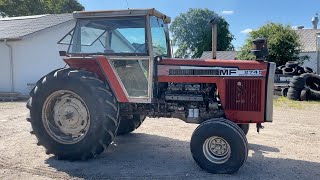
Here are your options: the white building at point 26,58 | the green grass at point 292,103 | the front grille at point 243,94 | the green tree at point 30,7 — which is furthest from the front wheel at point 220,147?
the green tree at point 30,7

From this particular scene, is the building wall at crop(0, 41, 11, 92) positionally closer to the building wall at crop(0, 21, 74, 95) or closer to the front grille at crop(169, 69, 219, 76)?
the building wall at crop(0, 21, 74, 95)

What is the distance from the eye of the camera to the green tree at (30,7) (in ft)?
126

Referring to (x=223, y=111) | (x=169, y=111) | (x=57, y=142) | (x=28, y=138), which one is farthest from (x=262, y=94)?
(x=28, y=138)

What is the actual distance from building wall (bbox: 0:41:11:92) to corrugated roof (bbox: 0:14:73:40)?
68cm

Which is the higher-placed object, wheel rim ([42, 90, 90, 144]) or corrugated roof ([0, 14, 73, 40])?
corrugated roof ([0, 14, 73, 40])

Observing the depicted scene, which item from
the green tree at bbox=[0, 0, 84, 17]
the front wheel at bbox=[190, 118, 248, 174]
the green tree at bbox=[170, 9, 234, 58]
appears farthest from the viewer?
the green tree at bbox=[170, 9, 234, 58]

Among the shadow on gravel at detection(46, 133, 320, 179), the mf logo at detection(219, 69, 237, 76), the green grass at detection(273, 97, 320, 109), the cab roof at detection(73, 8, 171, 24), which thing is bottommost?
the shadow on gravel at detection(46, 133, 320, 179)

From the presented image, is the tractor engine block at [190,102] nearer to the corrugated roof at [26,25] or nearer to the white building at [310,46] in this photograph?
the corrugated roof at [26,25]

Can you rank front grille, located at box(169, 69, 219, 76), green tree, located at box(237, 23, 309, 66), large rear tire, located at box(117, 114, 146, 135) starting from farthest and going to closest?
green tree, located at box(237, 23, 309, 66) → large rear tire, located at box(117, 114, 146, 135) → front grille, located at box(169, 69, 219, 76)

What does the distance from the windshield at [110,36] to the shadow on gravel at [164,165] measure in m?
1.80

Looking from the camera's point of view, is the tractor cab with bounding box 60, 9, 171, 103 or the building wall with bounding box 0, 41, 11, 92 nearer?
the tractor cab with bounding box 60, 9, 171, 103

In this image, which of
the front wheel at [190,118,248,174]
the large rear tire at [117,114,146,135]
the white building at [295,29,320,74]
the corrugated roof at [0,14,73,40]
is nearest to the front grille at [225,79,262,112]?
the front wheel at [190,118,248,174]

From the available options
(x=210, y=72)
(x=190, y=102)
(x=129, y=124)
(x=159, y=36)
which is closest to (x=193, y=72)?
(x=210, y=72)

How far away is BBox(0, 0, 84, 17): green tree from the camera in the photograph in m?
38.3
